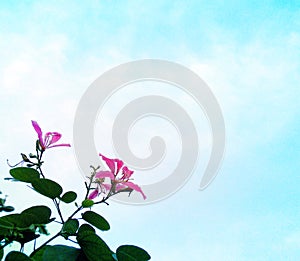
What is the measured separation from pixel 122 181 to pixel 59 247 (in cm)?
50

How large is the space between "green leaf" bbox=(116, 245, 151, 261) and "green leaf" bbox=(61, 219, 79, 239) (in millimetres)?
159

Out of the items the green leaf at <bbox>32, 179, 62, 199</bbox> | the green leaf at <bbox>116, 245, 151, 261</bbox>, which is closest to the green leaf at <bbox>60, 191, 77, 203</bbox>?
the green leaf at <bbox>32, 179, 62, 199</bbox>

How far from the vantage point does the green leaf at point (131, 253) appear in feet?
3.90

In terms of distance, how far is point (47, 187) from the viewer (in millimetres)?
1237

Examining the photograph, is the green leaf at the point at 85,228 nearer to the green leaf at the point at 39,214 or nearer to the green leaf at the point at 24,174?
the green leaf at the point at 39,214

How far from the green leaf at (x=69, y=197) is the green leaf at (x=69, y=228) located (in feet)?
0.43

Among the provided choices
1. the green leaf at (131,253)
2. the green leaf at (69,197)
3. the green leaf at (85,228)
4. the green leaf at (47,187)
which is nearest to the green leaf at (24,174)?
the green leaf at (47,187)

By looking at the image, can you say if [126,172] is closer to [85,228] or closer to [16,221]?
[85,228]

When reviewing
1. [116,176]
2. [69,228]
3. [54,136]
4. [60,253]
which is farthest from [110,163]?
[60,253]

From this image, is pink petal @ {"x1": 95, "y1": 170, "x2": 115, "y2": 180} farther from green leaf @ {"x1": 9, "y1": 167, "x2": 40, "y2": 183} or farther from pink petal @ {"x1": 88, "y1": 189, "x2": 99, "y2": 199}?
green leaf @ {"x1": 9, "y1": 167, "x2": 40, "y2": 183}

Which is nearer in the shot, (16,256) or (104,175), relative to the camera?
(16,256)

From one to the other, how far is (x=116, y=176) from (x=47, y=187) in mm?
398

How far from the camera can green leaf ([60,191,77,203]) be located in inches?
52.3

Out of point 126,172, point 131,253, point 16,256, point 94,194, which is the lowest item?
point 16,256
